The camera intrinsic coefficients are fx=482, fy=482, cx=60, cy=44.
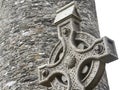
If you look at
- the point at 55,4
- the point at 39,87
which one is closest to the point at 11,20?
the point at 55,4

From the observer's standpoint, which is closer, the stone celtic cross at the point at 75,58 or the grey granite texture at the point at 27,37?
the stone celtic cross at the point at 75,58

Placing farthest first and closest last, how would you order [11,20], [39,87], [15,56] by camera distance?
[11,20], [15,56], [39,87]

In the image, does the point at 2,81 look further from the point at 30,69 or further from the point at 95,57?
the point at 95,57

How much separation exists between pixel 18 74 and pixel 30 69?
19 cm

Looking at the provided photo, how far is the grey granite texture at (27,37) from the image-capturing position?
269 inches

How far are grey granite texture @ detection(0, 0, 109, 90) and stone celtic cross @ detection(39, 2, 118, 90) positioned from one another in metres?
1.67

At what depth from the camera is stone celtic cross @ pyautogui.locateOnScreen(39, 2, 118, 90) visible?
14.9 feet

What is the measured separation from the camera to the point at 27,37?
23.7ft

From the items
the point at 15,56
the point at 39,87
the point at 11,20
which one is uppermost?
the point at 11,20

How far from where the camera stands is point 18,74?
6848mm

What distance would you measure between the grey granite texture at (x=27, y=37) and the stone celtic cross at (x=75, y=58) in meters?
1.67

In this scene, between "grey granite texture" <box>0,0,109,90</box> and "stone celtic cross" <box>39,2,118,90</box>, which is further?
"grey granite texture" <box>0,0,109,90</box>

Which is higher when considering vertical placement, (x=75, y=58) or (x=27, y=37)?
(x=27, y=37)

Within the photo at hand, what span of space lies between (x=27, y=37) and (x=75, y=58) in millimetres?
2487
